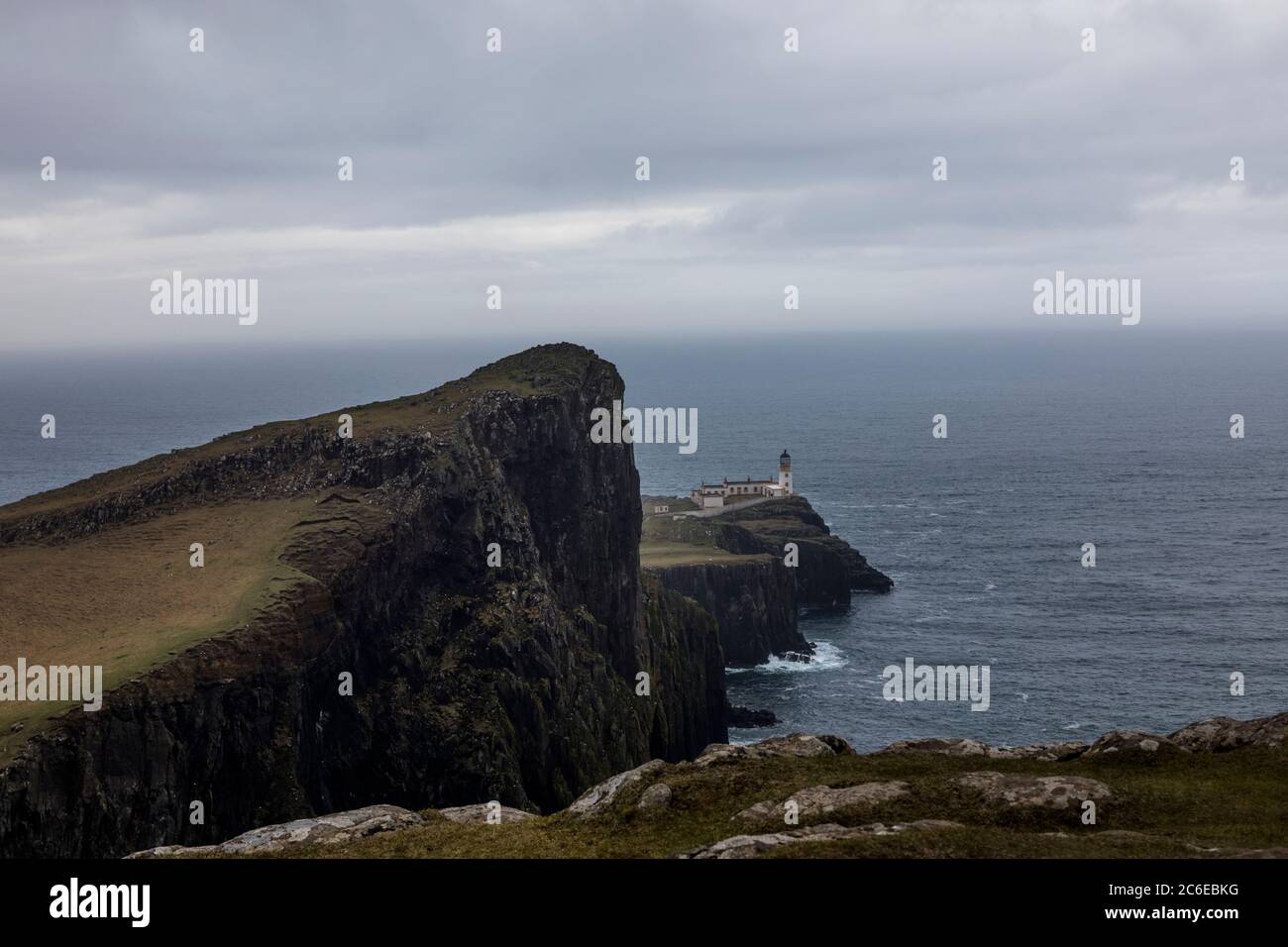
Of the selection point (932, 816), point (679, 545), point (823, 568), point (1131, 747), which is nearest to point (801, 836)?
point (932, 816)

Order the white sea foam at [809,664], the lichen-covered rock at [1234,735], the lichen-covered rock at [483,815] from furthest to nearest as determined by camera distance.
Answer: the white sea foam at [809,664] < the lichen-covered rock at [483,815] < the lichen-covered rock at [1234,735]

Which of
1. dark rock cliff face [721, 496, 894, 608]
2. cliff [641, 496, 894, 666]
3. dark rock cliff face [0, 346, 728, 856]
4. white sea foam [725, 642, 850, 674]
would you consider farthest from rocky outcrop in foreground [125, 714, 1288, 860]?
dark rock cliff face [721, 496, 894, 608]

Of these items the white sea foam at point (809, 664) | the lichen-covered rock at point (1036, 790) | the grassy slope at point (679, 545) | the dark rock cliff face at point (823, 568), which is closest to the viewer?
the lichen-covered rock at point (1036, 790)

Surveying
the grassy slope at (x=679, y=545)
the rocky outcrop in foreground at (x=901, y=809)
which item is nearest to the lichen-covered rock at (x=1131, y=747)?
the rocky outcrop in foreground at (x=901, y=809)

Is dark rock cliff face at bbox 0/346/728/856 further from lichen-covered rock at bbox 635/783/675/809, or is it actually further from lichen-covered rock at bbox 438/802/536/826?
lichen-covered rock at bbox 635/783/675/809

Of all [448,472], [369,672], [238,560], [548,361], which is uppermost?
[548,361]

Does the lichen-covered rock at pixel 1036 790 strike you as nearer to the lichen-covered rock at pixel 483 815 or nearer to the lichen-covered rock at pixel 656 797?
the lichen-covered rock at pixel 656 797
